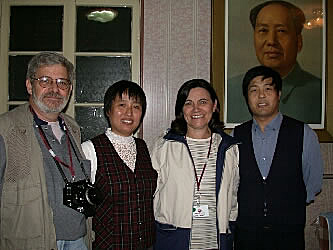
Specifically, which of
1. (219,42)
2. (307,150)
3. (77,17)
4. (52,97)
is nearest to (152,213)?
(52,97)

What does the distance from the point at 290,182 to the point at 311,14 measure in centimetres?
171

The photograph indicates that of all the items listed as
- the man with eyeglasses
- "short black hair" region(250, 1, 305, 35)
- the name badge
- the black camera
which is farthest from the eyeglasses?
"short black hair" region(250, 1, 305, 35)

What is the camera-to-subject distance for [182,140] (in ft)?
7.18

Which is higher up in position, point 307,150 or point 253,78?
point 253,78

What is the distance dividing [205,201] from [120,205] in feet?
1.69

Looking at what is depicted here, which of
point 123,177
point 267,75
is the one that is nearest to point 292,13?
point 267,75

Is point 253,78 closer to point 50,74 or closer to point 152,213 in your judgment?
point 152,213

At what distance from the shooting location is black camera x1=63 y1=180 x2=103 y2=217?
5.83 ft

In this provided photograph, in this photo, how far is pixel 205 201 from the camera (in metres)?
2.10

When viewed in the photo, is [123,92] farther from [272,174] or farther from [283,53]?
[283,53]

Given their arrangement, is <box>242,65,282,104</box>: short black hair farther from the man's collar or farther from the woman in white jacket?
the woman in white jacket

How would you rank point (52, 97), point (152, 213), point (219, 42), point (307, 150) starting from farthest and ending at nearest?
point (219, 42) < point (307, 150) < point (152, 213) < point (52, 97)

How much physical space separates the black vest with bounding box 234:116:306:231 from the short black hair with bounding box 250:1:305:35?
123 cm

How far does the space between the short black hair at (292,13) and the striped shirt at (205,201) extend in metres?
1.49
